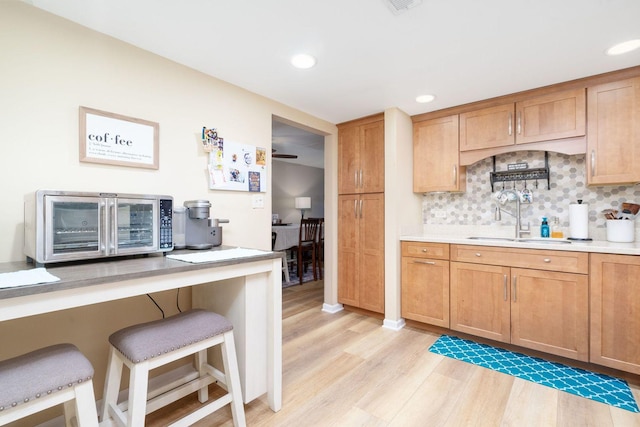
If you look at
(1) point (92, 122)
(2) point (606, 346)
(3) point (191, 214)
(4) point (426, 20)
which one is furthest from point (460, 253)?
(1) point (92, 122)

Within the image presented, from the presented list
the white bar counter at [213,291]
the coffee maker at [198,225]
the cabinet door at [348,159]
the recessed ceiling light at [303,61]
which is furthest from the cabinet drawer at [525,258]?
the coffee maker at [198,225]

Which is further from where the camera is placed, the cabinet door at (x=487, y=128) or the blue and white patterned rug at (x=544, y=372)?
A: the cabinet door at (x=487, y=128)

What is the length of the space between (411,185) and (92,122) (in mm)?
2653

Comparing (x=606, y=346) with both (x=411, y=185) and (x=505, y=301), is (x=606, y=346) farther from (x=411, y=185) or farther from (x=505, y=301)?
(x=411, y=185)

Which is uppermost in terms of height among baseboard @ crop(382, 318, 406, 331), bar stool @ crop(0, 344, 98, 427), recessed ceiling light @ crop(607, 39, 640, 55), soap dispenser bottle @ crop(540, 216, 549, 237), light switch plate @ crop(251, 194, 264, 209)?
recessed ceiling light @ crop(607, 39, 640, 55)

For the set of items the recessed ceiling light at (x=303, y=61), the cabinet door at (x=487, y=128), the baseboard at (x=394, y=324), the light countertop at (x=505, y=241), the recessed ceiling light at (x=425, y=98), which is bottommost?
the baseboard at (x=394, y=324)

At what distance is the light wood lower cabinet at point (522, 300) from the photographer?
2041 millimetres

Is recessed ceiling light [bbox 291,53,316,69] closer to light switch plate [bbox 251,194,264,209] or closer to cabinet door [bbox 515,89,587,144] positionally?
light switch plate [bbox 251,194,264,209]

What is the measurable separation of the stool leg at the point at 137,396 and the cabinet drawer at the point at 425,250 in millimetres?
2273

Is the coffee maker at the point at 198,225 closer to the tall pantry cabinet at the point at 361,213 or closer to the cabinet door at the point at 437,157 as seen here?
the tall pantry cabinet at the point at 361,213

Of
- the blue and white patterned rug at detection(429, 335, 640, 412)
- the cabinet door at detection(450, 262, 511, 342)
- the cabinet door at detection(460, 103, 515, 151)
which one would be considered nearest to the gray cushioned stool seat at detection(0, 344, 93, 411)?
the blue and white patterned rug at detection(429, 335, 640, 412)

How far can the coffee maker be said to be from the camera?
179 cm

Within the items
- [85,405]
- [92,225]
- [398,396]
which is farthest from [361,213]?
[85,405]

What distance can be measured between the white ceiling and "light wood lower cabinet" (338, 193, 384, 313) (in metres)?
1.21
